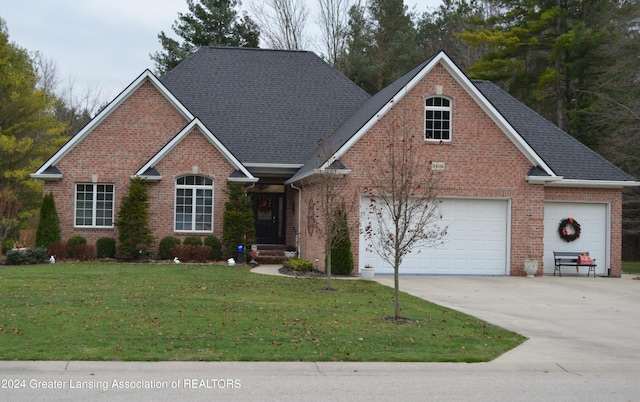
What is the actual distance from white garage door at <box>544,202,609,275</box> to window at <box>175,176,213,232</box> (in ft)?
37.0

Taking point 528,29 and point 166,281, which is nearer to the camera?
point 166,281

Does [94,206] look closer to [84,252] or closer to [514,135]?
[84,252]

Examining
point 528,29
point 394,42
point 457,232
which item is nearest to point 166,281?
point 457,232

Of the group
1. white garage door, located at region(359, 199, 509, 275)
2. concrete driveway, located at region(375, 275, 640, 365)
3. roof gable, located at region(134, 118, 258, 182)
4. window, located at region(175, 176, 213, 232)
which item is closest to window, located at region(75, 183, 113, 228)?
roof gable, located at region(134, 118, 258, 182)

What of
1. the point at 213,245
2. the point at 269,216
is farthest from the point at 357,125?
the point at 269,216

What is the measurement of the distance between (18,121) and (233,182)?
58.1 ft

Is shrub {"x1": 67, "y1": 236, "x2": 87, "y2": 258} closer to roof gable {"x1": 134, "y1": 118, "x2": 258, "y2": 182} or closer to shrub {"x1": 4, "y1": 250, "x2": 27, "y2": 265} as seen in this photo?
shrub {"x1": 4, "y1": 250, "x2": 27, "y2": 265}

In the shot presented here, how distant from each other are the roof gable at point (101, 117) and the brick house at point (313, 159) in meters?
0.05

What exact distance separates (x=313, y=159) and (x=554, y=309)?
11.5m

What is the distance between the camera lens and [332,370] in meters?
8.86

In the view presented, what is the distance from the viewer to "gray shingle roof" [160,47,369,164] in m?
26.7

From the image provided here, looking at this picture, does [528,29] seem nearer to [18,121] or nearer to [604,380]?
[18,121]

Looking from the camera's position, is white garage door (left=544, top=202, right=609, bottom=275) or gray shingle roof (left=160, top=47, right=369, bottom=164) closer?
white garage door (left=544, top=202, right=609, bottom=275)

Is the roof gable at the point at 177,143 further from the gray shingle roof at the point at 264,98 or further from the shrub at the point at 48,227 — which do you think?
the shrub at the point at 48,227
